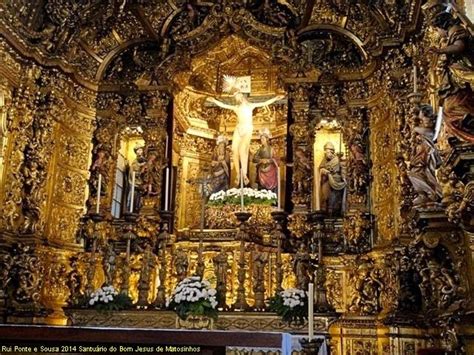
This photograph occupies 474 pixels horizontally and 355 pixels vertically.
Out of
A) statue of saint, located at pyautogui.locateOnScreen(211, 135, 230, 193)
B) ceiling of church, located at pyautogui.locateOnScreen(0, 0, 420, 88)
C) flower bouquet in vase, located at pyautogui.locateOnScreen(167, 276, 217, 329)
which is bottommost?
flower bouquet in vase, located at pyautogui.locateOnScreen(167, 276, 217, 329)

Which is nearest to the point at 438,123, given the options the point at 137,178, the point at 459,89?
the point at 459,89

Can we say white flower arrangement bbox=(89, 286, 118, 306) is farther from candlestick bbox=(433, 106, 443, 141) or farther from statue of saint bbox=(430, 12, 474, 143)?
statue of saint bbox=(430, 12, 474, 143)

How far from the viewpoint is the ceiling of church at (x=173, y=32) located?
11273 mm

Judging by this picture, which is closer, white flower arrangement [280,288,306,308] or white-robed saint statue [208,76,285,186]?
white flower arrangement [280,288,306,308]

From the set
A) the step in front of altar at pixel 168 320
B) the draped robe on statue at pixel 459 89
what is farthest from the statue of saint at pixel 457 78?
the step in front of altar at pixel 168 320

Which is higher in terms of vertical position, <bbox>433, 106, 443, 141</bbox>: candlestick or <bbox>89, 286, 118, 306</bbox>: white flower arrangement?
<bbox>433, 106, 443, 141</bbox>: candlestick

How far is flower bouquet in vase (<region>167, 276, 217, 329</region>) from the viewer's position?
743cm

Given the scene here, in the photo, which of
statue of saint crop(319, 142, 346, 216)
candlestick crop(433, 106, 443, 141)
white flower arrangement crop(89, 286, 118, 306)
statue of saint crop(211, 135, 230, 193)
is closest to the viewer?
candlestick crop(433, 106, 443, 141)

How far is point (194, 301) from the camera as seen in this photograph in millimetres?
7426

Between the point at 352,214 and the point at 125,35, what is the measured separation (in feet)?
21.0

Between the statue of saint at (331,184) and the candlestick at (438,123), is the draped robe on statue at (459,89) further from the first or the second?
the statue of saint at (331,184)

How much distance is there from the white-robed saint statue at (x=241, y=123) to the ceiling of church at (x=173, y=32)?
98 centimetres

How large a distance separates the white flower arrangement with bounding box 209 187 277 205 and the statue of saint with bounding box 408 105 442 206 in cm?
420

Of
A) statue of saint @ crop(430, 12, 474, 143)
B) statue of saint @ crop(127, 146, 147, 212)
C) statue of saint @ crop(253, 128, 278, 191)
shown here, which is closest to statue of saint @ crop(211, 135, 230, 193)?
statue of saint @ crop(253, 128, 278, 191)
